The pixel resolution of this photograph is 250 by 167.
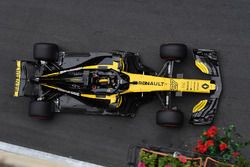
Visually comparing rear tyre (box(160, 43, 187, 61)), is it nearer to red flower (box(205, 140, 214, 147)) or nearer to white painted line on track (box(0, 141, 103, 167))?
red flower (box(205, 140, 214, 147))

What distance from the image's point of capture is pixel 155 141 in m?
5.59

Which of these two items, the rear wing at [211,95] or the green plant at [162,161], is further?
the rear wing at [211,95]

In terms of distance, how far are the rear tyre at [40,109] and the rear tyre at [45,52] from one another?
2.13 feet

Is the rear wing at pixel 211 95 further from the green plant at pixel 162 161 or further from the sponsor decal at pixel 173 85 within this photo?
the green plant at pixel 162 161

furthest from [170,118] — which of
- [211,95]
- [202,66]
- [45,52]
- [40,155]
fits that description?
[40,155]

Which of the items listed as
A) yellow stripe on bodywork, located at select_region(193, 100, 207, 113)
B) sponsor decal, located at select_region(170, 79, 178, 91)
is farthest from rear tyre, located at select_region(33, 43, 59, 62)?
yellow stripe on bodywork, located at select_region(193, 100, 207, 113)

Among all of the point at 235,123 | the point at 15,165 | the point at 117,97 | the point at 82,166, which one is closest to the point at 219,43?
the point at 235,123

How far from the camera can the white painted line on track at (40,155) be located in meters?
5.81

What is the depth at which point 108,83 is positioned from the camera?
5316 mm

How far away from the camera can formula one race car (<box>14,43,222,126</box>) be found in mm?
5223

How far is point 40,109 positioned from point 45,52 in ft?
2.74

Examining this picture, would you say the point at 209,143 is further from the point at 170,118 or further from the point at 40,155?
the point at 40,155

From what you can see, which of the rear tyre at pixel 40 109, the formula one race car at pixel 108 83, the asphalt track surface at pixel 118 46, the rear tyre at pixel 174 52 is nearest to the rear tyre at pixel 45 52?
the formula one race car at pixel 108 83

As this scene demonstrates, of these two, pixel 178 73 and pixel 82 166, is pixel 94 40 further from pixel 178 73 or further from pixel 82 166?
pixel 82 166
